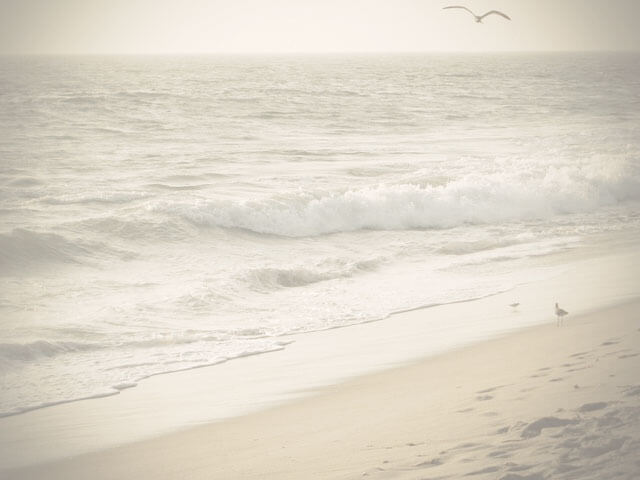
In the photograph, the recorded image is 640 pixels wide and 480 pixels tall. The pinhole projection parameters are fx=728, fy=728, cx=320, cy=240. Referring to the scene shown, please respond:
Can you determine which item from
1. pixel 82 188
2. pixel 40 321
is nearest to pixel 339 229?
pixel 82 188

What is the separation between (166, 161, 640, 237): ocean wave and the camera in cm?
1542

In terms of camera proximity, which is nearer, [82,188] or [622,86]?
[82,188]

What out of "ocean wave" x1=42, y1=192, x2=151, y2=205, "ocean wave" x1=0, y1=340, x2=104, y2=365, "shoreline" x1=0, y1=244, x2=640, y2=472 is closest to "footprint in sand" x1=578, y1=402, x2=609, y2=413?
"shoreline" x1=0, y1=244, x2=640, y2=472

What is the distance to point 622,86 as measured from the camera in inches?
2120

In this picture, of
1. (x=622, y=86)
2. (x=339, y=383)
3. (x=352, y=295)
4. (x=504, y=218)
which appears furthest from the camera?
(x=622, y=86)

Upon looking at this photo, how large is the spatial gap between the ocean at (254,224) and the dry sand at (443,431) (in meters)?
1.72

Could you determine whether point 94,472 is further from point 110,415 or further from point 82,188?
point 82,188

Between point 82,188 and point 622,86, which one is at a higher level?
point 622,86

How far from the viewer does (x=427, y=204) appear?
661 inches

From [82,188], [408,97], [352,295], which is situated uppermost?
[408,97]

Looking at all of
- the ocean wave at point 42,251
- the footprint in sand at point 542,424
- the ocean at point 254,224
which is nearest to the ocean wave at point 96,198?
the ocean at point 254,224

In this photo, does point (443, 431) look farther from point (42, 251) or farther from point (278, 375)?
point (42, 251)

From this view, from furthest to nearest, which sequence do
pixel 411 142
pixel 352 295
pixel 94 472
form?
pixel 411 142 < pixel 352 295 < pixel 94 472

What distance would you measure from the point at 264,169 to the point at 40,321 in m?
12.4
